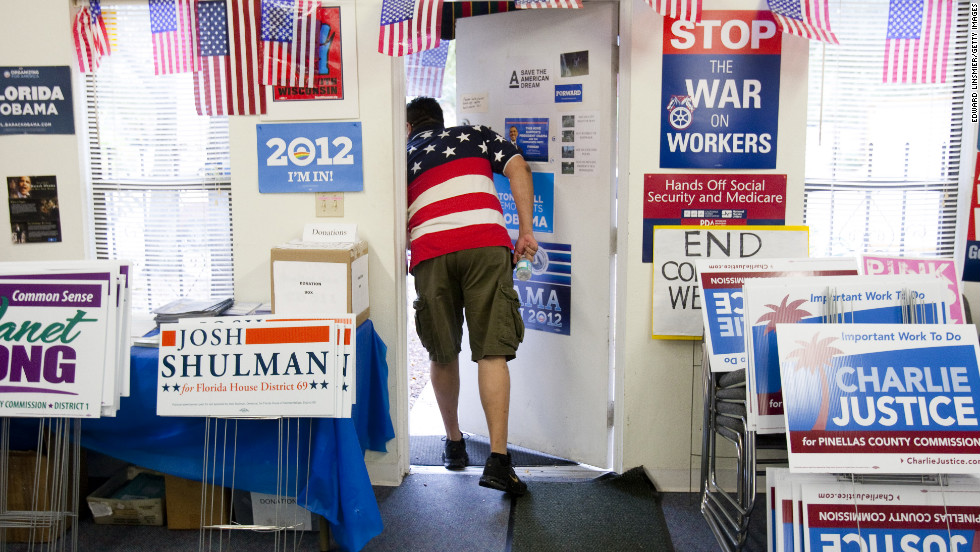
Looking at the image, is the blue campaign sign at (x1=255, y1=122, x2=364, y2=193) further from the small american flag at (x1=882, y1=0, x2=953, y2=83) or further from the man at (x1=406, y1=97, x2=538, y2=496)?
the small american flag at (x1=882, y1=0, x2=953, y2=83)

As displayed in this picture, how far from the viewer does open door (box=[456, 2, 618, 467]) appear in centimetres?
335

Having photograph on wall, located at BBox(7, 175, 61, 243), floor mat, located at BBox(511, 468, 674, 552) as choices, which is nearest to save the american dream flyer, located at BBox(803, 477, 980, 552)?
floor mat, located at BBox(511, 468, 674, 552)

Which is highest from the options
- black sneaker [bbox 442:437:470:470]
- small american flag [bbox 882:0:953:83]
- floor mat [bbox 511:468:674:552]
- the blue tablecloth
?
small american flag [bbox 882:0:953:83]

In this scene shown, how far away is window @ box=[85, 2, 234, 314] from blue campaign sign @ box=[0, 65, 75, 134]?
10cm

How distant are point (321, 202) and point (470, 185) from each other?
67 cm

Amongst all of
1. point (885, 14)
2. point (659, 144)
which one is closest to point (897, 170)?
point (885, 14)

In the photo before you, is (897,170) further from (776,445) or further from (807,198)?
(776,445)

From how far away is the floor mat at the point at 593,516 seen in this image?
2.83 meters

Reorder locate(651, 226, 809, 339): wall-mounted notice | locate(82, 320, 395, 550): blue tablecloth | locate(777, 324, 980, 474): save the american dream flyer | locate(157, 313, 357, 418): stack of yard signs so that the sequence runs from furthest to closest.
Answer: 1. locate(651, 226, 809, 339): wall-mounted notice
2. locate(82, 320, 395, 550): blue tablecloth
3. locate(157, 313, 357, 418): stack of yard signs
4. locate(777, 324, 980, 474): save the american dream flyer

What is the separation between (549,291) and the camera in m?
3.66

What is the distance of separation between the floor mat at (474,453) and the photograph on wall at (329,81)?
172 cm

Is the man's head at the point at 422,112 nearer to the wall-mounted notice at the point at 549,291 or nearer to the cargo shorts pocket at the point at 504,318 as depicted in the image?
the wall-mounted notice at the point at 549,291

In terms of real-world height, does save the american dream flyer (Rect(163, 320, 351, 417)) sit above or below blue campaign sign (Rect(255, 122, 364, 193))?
below

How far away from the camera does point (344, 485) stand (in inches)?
100
